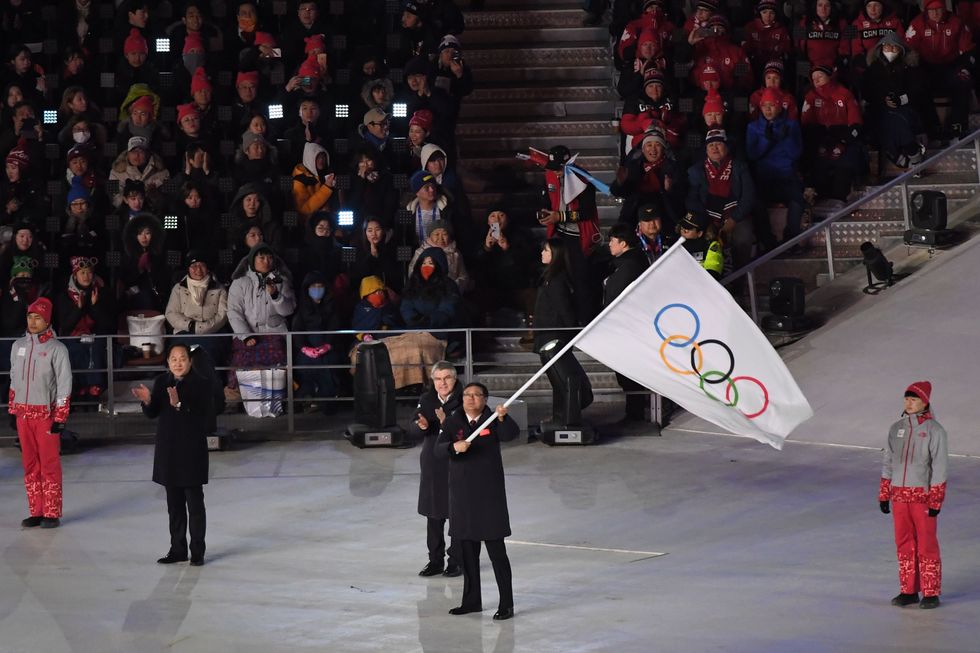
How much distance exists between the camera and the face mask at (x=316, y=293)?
664 inches

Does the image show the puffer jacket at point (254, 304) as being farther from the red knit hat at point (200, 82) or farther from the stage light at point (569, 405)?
the red knit hat at point (200, 82)

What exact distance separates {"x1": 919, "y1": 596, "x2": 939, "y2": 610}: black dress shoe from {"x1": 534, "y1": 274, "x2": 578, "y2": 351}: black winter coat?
20.0 feet

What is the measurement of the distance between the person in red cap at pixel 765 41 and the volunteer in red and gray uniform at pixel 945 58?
1.48 m

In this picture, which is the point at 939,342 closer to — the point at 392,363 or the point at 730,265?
the point at 730,265

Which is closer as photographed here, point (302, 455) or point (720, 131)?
point (302, 455)

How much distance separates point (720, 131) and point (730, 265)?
4.84 feet

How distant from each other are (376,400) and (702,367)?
19.1 feet

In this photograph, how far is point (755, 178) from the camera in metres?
18.8

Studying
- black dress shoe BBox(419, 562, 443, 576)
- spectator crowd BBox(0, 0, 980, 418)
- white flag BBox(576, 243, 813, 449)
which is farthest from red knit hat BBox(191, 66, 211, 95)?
white flag BBox(576, 243, 813, 449)

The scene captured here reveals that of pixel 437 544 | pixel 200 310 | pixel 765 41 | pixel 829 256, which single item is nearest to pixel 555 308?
pixel 200 310

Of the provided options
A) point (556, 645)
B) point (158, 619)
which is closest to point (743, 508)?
point (556, 645)

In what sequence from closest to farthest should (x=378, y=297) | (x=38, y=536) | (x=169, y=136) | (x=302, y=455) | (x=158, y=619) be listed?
(x=158, y=619) < (x=38, y=536) < (x=302, y=455) < (x=378, y=297) < (x=169, y=136)

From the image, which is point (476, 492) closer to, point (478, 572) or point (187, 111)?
point (478, 572)

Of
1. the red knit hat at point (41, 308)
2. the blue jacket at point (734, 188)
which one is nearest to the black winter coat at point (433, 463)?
the red knit hat at point (41, 308)
